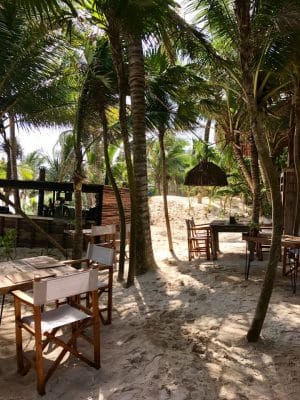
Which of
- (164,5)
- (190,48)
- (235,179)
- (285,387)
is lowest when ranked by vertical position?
(285,387)

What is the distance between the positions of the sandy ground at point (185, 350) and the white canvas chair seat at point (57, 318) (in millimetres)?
520

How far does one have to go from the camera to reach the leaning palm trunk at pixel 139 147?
6.54 m

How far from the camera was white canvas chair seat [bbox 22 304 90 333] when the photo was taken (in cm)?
322

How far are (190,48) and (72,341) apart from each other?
510 centimetres

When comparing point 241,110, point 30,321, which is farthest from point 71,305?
point 241,110

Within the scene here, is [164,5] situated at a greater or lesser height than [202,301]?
greater

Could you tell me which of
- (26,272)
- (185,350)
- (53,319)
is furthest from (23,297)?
(185,350)

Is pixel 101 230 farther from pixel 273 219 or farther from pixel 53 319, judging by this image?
pixel 273 219

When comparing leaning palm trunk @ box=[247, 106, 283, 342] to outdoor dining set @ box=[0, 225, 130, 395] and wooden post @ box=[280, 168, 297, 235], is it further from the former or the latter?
wooden post @ box=[280, 168, 297, 235]

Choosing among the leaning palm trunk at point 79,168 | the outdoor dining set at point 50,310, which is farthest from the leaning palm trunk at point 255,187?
the outdoor dining set at point 50,310

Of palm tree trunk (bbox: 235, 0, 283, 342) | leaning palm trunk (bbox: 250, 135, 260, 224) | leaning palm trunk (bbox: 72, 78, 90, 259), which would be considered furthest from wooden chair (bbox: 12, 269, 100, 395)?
leaning palm trunk (bbox: 250, 135, 260, 224)

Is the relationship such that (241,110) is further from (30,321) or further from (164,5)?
(30,321)

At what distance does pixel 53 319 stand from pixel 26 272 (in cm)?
70

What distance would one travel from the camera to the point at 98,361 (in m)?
3.45
